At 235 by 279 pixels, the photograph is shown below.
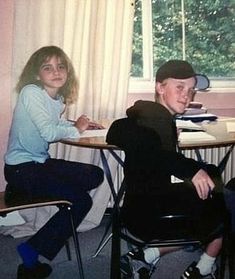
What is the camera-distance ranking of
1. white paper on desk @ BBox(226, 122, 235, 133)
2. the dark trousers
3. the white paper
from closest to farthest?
1. the dark trousers
2. white paper on desk @ BBox(226, 122, 235, 133)
3. the white paper

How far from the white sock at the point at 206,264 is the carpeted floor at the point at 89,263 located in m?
0.32

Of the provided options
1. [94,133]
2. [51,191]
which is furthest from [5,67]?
[51,191]

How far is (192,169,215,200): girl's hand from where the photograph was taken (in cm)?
128

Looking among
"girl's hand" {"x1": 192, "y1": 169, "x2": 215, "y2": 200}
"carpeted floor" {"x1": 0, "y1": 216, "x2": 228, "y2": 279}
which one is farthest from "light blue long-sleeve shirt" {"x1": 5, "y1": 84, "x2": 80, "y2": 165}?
"girl's hand" {"x1": 192, "y1": 169, "x2": 215, "y2": 200}

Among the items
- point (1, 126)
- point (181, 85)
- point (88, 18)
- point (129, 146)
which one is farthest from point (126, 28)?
point (129, 146)

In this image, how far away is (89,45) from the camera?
2.37m

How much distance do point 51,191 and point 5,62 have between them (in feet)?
3.10

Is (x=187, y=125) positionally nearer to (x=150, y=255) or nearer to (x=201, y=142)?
(x=201, y=142)

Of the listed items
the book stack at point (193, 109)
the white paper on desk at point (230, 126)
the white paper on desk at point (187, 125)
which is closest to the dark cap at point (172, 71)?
the white paper on desk at point (187, 125)

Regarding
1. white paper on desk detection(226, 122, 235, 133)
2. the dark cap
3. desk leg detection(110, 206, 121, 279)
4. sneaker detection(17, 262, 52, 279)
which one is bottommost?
→ sneaker detection(17, 262, 52, 279)

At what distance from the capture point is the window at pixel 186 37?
8.75ft

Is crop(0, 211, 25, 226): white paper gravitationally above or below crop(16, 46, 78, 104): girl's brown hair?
below

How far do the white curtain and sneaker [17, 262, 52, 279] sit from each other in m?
0.69

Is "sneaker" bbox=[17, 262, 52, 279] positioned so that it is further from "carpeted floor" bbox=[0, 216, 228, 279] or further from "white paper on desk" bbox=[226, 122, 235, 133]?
"white paper on desk" bbox=[226, 122, 235, 133]
